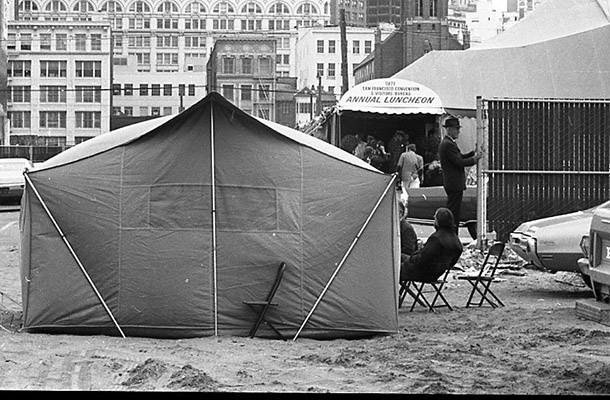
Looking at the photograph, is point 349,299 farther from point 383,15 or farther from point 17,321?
point 383,15

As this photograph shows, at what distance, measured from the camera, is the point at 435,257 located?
1169cm

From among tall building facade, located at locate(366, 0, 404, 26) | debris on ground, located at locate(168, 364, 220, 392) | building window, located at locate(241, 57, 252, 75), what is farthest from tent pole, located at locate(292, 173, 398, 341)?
tall building facade, located at locate(366, 0, 404, 26)

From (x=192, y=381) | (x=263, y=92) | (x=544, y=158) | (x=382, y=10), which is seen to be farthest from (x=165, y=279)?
(x=382, y=10)

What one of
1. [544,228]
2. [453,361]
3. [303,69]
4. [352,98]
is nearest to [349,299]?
A: [453,361]

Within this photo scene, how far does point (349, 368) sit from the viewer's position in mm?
8773

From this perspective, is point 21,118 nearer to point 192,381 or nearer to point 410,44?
point 410,44

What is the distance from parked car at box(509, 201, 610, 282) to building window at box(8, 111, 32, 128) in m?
98.7

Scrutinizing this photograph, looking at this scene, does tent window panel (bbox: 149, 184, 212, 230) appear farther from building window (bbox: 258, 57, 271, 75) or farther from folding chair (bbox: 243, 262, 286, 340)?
building window (bbox: 258, 57, 271, 75)

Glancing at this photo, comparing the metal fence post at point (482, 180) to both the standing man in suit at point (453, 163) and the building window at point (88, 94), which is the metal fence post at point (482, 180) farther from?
the building window at point (88, 94)

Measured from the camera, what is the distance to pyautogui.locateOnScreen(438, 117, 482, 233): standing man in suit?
15734 millimetres

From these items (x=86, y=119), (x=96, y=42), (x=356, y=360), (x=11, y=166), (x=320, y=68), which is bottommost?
(x=356, y=360)

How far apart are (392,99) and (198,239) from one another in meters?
16.3

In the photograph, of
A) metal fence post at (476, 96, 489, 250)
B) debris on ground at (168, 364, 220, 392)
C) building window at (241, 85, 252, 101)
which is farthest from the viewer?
building window at (241, 85, 252, 101)

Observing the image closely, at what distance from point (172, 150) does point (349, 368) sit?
294cm
